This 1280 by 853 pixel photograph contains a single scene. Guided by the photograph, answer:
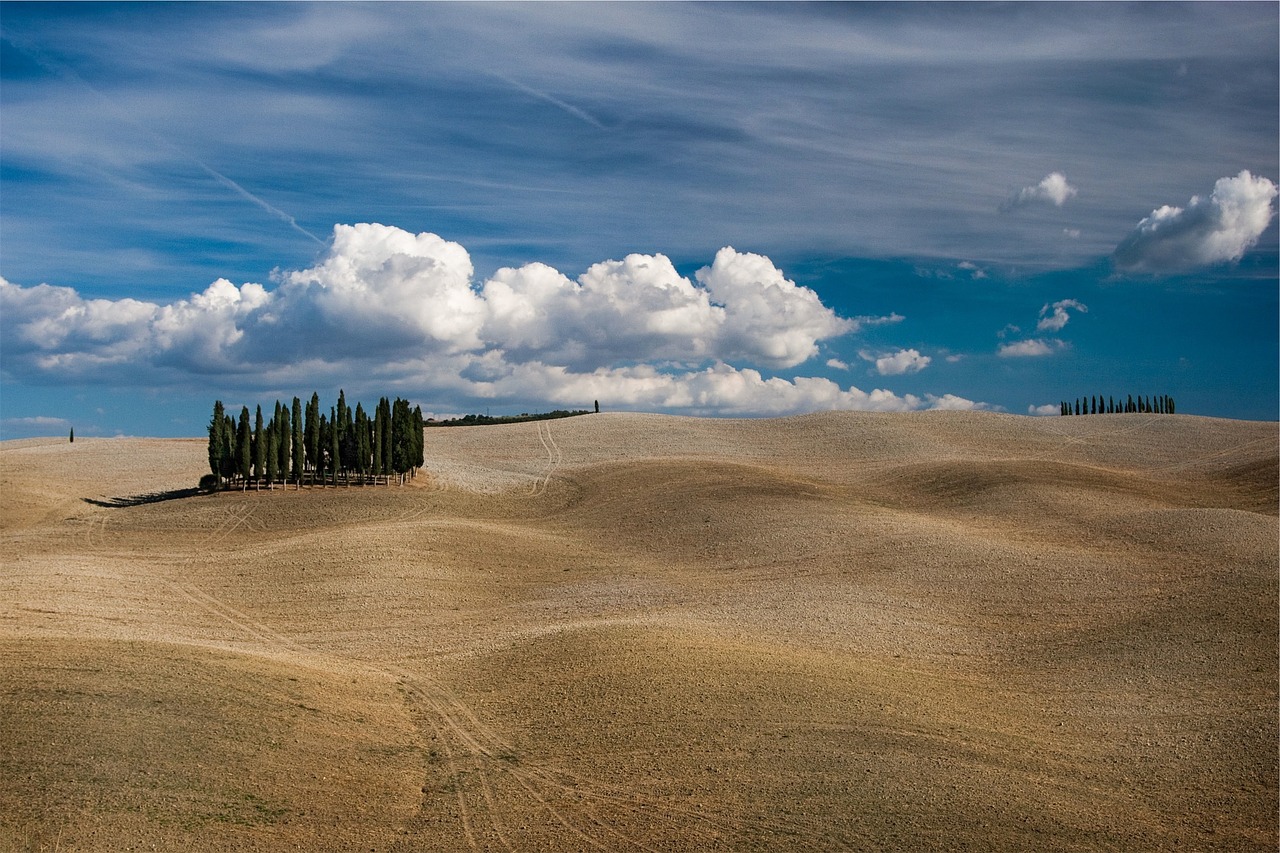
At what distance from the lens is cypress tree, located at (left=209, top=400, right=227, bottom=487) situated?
2046 inches

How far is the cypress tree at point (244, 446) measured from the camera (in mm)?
51906

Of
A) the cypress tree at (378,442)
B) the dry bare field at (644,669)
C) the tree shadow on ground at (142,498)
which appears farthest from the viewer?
the cypress tree at (378,442)

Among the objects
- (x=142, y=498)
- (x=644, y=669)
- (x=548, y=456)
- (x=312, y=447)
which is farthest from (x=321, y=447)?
(x=644, y=669)

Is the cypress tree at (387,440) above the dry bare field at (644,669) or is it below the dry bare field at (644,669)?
above

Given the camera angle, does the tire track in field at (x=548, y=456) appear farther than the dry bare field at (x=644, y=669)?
Yes

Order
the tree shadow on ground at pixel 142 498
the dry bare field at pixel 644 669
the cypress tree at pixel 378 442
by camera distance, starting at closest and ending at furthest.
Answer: the dry bare field at pixel 644 669
the tree shadow on ground at pixel 142 498
the cypress tree at pixel 378 442

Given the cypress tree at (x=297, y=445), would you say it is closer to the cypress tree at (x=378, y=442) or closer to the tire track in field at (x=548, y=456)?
the cypress tree at (x=378, y=442)

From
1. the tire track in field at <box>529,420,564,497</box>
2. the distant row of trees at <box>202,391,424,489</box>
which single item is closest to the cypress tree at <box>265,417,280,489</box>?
the distant row of trees at <box>202,391,424,489</box>

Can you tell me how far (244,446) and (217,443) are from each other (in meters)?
1.43

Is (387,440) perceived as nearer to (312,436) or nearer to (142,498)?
(312,436)

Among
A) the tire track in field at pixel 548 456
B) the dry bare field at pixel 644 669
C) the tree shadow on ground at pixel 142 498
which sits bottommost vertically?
the dry bare field at pixel 644 669

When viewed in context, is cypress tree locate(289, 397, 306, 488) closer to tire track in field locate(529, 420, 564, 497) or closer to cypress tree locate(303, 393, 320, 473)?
cypress tree locate(303, 393, 320, 473)

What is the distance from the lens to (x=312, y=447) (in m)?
53.8

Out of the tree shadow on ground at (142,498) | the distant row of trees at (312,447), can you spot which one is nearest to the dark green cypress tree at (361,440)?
the distant row of trees at (312,447)
